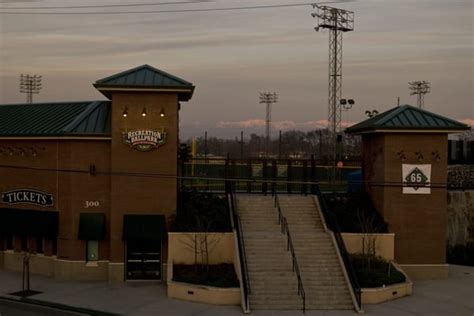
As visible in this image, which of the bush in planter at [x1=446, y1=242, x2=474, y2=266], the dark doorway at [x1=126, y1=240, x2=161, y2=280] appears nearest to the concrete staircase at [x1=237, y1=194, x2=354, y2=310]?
the dark doorway at [x1=126, y1=240, x2=161, y2=280]

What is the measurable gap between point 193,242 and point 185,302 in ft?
11.3

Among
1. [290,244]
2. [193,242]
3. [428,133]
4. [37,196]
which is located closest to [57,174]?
[37,196]

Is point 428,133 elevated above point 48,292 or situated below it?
above

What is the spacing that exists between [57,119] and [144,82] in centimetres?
553

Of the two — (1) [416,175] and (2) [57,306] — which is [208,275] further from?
(1) [416,175]

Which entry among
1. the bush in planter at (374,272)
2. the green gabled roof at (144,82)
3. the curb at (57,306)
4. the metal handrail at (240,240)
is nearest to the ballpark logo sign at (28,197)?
the curb at (57,306)

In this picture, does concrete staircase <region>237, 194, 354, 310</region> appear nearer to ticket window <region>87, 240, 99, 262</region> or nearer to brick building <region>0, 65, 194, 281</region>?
brick building <region>0, 65, 194, 281</region>

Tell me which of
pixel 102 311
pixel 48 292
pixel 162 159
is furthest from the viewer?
pixel 162 159

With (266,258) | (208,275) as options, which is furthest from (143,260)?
(266,258)

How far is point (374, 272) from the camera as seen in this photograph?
→ 2314 cm

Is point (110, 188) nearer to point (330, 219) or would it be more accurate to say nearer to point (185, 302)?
point (185, 302)

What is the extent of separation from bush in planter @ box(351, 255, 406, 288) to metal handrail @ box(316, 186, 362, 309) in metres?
0.42

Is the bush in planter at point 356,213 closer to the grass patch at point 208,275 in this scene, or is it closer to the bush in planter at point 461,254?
the grass patch at point 208,275

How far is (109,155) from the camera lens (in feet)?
85.5
